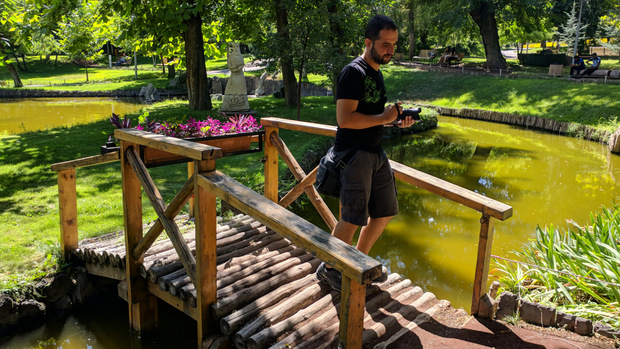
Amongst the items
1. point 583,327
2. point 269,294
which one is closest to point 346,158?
point 269,294

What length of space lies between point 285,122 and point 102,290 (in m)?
2.70

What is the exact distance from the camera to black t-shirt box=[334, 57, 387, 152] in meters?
3.13

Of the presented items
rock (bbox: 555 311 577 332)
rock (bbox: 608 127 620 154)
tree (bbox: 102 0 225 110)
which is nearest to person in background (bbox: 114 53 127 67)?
tree (bbox: 102 0 225 110)

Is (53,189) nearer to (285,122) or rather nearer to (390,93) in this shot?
(285,122)

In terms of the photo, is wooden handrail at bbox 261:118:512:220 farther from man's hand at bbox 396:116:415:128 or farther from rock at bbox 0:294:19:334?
rock at bbox 0:294:19:334

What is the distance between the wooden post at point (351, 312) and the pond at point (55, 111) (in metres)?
15.3

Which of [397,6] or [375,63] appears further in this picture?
[397,6]

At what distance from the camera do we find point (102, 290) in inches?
207

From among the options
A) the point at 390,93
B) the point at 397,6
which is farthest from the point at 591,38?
the point at 390,93

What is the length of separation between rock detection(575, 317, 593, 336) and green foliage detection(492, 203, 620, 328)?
208 millimetres

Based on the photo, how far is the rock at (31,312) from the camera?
4617 mm

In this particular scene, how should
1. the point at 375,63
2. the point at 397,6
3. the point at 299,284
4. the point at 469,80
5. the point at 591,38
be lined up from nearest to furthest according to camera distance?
the point at 375,63 < the point at 299,284 < the point at 469,80 < the point at 591,38 < the point at 397,6

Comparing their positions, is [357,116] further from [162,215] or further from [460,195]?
[162,215]

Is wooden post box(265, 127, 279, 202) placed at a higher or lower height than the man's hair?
lower
